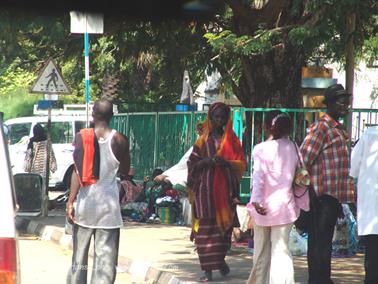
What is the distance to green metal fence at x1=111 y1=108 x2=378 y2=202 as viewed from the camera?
12.0 m

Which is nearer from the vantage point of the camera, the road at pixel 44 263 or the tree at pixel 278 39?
the tree at pixel 278 39

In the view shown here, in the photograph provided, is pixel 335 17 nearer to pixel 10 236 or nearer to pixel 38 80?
pixel 10 236

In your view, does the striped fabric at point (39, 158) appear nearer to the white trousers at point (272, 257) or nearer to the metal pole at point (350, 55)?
the metal pole at point (350, 55)

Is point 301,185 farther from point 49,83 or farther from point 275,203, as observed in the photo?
point 49,83

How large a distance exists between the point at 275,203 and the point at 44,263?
4.55m

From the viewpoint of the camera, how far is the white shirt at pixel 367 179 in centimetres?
693

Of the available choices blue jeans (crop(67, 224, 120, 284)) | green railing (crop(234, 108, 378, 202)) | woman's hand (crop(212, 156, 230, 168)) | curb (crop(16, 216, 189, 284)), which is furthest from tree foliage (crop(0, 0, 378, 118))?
blue jeans (crop(67, 224, 120, 284))

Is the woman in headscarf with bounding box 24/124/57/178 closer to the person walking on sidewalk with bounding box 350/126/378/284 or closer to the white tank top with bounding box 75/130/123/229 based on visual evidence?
the white tank top with bounding box 75/130/123/229

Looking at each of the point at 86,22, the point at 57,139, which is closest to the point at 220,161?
the point at 86,22

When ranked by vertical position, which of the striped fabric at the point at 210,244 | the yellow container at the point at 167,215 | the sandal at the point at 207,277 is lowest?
the yellow container at the point at 167,215

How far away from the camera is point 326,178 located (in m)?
7.88

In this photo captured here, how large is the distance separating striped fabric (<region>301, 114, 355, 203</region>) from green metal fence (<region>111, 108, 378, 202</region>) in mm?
3680

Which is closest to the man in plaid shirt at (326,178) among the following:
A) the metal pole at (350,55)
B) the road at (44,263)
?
the metal pole at (350,55)

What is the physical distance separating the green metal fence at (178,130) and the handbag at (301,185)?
3.98 m
